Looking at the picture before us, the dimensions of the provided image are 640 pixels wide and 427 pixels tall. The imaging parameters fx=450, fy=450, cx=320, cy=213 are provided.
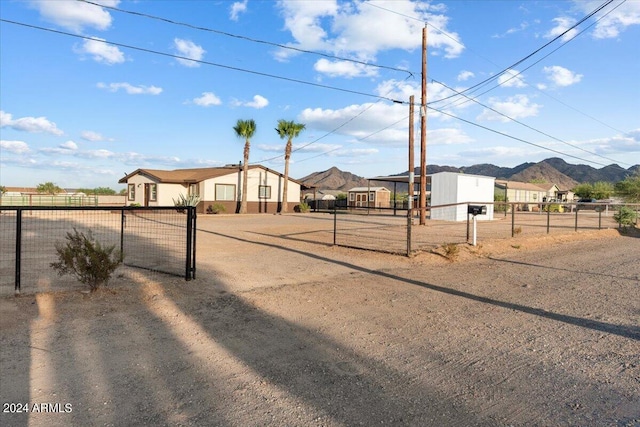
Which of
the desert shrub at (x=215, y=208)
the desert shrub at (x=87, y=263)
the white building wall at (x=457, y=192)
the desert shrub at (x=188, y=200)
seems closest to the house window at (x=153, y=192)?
the desert shrub at (x=188, y=200)

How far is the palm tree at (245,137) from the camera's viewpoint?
3772 cm

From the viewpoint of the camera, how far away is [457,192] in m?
28.7

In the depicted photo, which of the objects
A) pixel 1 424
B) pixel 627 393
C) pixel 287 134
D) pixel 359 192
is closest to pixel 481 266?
pixel 627 393

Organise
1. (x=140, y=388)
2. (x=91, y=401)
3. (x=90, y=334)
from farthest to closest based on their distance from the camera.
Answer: (x=90, y=334) → (x=140, y=388) → (x=91, y=401)

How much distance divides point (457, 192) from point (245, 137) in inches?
745

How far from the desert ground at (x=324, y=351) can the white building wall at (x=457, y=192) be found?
20.3 meters

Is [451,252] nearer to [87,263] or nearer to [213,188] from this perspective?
[87,263]

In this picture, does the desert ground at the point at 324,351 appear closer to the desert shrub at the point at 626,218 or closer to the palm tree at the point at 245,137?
the desert shrub at the point at 626,218

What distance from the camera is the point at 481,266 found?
1022cm

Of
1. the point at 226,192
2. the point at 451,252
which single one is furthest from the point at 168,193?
the point at 451,252

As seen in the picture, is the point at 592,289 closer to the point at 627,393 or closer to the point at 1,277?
the point at 627,393

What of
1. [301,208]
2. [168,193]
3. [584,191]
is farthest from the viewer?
[584,191]

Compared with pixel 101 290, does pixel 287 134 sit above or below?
above

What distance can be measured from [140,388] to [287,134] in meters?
39.6
